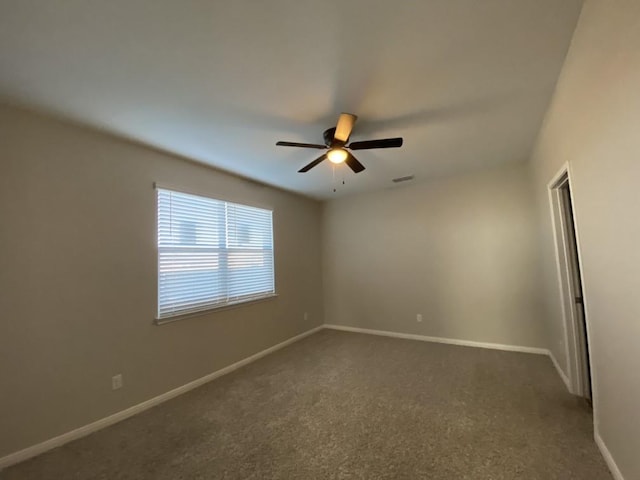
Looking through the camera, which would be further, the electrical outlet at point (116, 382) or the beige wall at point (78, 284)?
the electrical outlet at point (116, 382)

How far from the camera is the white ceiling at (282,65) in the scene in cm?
139

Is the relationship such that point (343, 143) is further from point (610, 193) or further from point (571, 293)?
point (571, 293)

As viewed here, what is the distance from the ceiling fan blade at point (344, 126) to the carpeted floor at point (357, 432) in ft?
7.86

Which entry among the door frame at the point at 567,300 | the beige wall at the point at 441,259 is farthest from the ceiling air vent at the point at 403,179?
the door frame at the point at 567,300

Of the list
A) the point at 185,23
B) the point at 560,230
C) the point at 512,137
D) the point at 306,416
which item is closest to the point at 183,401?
the point at 306,416

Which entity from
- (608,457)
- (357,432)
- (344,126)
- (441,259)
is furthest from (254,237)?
(608,457)

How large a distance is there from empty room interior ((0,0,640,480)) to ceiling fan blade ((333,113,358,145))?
34 millimetres

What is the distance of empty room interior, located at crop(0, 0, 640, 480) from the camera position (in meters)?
1.45

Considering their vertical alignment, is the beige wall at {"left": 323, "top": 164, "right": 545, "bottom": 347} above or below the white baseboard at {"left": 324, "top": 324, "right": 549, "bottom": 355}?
above

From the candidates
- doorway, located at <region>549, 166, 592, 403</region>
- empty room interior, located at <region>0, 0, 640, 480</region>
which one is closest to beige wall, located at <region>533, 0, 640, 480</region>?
empty room interior, located at <region>0, 0, 640, 480</region>

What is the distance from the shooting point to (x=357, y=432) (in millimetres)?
2137

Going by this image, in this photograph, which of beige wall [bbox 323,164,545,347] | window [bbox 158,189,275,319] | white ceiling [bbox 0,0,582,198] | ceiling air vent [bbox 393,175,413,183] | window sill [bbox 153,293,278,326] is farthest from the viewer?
ceiling air vent [bbox 393,175,413,183]

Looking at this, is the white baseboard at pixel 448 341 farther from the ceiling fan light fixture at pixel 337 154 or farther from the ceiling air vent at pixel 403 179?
the ceiling fan light fixture at pixel 337 154

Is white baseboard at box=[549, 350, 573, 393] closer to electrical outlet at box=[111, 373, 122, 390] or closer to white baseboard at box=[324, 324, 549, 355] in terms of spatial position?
white baseboard at box=[324, 324, 549, 355]
